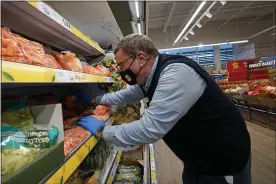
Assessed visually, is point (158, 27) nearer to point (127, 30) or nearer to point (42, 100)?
point (127, 30)

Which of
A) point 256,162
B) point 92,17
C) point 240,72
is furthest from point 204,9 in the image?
point 92,17

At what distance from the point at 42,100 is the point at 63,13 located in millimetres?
1906

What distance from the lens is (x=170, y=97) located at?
1308 millimetres

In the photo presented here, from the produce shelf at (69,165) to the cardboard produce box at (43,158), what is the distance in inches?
0.8

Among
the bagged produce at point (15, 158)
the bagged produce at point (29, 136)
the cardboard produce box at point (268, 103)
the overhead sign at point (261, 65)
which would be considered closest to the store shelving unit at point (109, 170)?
the bagged produce at point (29, 136)

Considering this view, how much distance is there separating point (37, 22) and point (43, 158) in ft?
2.78

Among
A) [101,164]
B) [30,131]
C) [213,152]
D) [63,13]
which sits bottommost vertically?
[101,164]

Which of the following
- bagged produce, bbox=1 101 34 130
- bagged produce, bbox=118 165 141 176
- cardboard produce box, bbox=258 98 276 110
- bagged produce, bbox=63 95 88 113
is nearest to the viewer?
bagged produce, bbox=1 101 34 130

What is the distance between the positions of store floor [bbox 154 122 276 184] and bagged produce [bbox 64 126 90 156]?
2476 millimetres

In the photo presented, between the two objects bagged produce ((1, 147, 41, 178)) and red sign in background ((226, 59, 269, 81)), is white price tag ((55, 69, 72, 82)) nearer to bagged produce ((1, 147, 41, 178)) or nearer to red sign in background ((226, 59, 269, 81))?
bagged produce ((1, 147, 41, 178))

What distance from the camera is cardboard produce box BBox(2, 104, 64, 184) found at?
2.43 feet

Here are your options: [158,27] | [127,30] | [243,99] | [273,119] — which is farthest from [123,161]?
[158,27]

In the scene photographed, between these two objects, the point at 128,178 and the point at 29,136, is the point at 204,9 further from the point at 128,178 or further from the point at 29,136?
the point at 29,136

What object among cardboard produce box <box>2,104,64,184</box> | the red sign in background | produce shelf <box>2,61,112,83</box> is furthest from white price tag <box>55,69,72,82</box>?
the red sign in background
